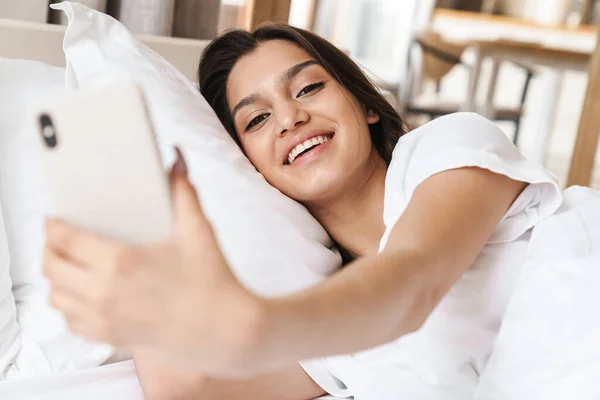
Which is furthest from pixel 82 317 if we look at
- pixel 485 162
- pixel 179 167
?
pixel 485 162

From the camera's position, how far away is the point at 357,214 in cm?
115

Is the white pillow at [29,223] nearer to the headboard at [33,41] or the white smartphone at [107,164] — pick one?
the headboard at [33,41]

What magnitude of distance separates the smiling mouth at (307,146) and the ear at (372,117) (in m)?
0.16

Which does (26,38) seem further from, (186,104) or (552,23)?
(552,23)

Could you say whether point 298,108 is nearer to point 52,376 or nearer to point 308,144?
point 308,144

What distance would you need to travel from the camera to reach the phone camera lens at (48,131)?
1.64ft

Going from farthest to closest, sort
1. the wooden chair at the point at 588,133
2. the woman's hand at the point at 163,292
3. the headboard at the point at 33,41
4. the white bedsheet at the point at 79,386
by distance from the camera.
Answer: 1. the wooden chair at the point at 588,133
2. the headboard at the point at 33,41
3. the white bedsheet at the point at 79,386
4. the woman's hand at the point at 163,292

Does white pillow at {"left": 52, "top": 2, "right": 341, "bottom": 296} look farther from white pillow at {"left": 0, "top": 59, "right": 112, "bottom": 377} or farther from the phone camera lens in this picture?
the phone camera lens

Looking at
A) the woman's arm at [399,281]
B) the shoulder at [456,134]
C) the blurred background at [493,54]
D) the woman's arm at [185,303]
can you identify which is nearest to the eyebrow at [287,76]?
the shoulder at [456,134]

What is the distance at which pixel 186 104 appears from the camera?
3.61ft

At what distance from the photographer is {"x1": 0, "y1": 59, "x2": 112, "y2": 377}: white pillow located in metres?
1.06

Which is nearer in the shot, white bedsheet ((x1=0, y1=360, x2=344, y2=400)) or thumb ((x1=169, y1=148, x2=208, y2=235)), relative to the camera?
thumb ((x1=169, y1=148, x2=208, y2=235))

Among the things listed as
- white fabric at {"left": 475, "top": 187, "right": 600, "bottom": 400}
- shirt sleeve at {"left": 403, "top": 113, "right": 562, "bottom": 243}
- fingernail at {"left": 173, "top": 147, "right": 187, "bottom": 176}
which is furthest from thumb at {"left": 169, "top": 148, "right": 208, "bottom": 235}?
white fabric at {"left": 475, "top": 187, "right": 600, "bottom": 400}

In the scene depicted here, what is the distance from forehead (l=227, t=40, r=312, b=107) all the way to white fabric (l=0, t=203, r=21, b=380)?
17.5 inches
